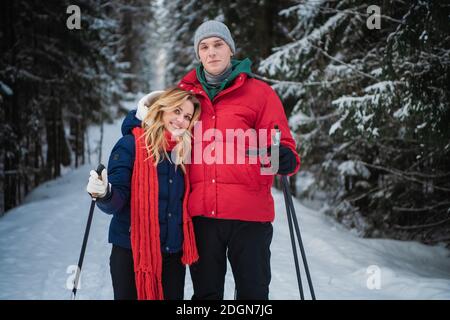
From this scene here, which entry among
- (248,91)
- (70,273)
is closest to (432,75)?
(248,91)

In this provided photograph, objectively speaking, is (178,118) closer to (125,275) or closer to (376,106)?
(125,275)

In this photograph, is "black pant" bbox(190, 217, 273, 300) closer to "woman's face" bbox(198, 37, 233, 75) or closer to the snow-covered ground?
"woman's face" bbox(198, 37, 233, 75)

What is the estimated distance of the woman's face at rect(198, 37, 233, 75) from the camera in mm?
2637

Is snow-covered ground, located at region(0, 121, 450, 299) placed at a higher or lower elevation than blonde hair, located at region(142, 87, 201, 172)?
lower

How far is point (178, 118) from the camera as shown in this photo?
251 centimetres

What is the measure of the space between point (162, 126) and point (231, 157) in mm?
499

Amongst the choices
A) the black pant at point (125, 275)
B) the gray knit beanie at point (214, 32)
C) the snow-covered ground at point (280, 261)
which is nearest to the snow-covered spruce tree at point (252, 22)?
the snow-covered ground at point (280, 261)

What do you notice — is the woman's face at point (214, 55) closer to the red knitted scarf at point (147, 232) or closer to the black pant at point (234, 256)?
the red knitted scarf at point (147, 232)

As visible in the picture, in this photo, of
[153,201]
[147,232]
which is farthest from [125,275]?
[153,201]

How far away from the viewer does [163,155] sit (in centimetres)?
252

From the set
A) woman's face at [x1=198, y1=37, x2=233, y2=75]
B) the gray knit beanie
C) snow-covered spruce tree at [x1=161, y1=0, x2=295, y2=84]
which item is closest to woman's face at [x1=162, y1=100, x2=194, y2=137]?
woman's face at [x1=198, y1=37, x2=233, y2=75]

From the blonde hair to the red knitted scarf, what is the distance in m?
0.06
